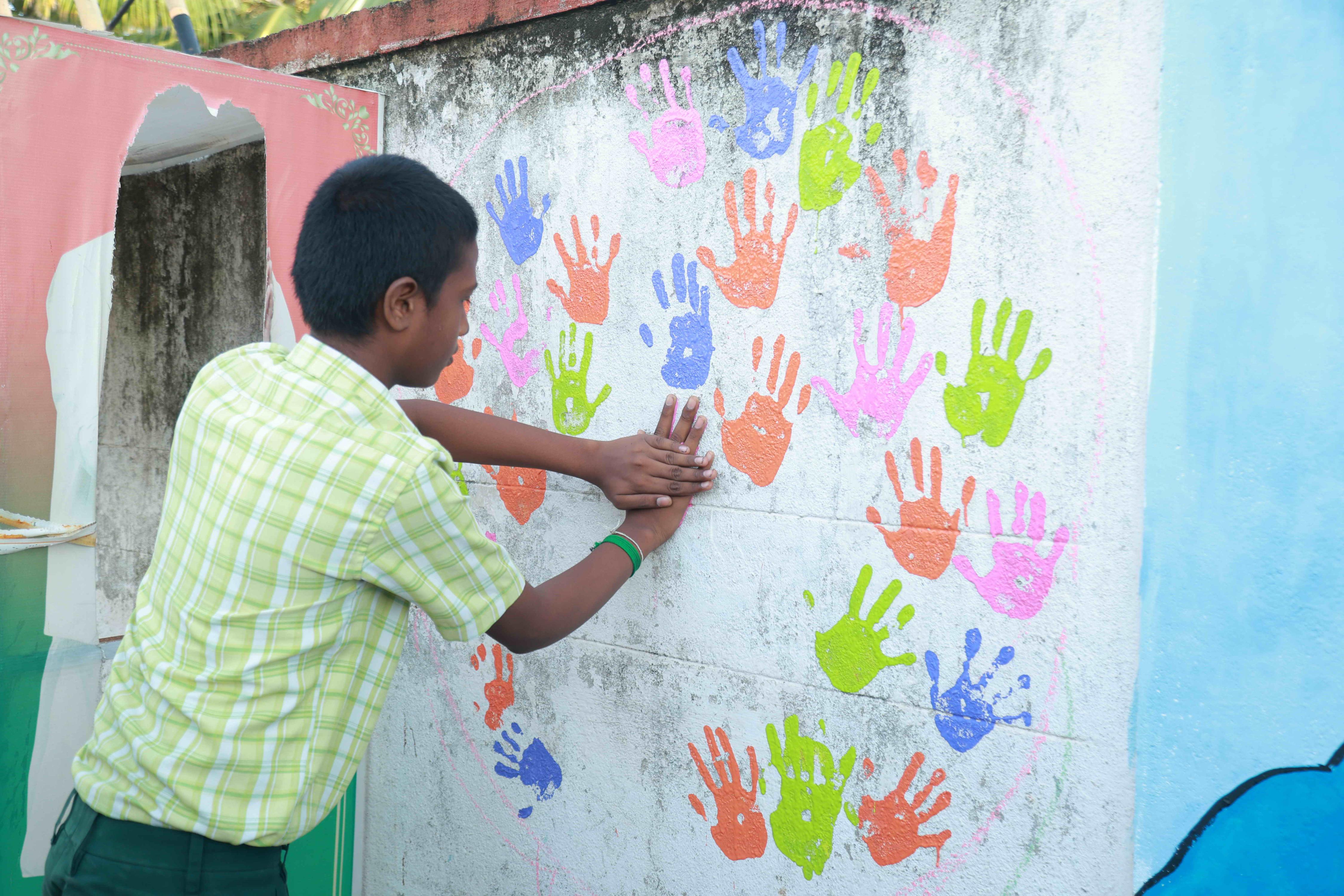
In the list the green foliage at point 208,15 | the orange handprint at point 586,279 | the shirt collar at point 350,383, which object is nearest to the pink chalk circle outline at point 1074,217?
the orange handprint at point 586,279

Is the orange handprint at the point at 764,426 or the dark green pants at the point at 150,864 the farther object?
the orange handprint at the point at 764,426

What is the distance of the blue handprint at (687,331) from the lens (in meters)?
2.11

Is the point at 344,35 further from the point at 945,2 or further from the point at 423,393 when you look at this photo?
→ the point at 945,2

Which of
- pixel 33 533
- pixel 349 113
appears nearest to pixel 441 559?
pixel 33 533

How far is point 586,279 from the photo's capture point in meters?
2.32

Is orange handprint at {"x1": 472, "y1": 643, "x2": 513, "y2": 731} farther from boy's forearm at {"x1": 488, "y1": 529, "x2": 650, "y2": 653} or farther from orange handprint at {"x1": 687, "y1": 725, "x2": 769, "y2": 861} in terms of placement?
boy's forearm at {"x1": 488, "y1": 529, "x2": 650, "y2": 653}

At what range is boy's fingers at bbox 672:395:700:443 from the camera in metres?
2.07

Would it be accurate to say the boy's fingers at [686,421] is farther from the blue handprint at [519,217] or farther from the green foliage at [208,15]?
the green foliage at [208,15]

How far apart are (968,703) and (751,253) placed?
963 mm

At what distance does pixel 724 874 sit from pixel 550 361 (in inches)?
48.1

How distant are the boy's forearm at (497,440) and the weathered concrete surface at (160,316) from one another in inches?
58.1

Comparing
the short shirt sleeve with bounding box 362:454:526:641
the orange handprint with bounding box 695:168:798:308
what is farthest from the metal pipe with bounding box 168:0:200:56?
the short shirt sleeve with bounding box 362:454:526:641

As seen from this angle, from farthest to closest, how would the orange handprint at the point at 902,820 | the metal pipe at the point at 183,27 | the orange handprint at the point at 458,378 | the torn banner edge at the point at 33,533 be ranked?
the metal pipe at the point at 183,27 < the orange handprint at the point at 458,378 < the torn banner edge at the point at 33,533 < the orange handprint at the point at 902,820

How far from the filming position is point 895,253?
1846 millimetres
